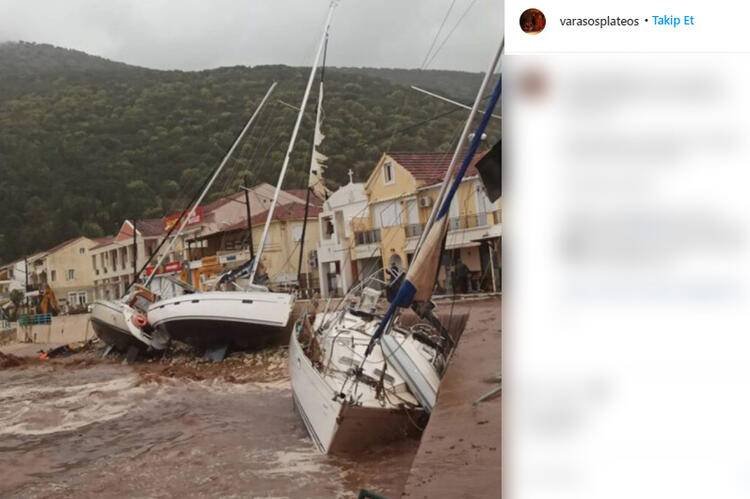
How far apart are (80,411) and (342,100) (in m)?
67.3

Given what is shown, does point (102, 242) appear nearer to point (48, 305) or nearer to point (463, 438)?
point (48, 305)

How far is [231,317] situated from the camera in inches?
A: 942

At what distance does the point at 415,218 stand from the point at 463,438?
2784 centimetres

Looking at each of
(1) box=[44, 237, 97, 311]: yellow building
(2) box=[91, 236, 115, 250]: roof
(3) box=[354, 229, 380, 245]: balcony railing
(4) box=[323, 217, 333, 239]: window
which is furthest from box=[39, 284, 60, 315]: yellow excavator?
(3) box=[354, 229, 380, 245]: balcony railing

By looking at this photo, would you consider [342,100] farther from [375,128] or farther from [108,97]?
[108,97]

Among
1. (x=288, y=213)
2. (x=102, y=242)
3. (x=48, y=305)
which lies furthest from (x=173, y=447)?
(x=102, y=242)

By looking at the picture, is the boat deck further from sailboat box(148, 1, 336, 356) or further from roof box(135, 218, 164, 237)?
roof box(135, 218, 164, 237)

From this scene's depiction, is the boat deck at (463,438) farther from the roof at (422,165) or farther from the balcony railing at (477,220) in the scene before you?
the roof at (422,165)

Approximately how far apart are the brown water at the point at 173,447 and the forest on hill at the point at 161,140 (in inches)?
1481

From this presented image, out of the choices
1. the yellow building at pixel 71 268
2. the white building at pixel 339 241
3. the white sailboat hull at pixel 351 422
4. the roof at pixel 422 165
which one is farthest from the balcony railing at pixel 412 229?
the yellow building at pixel 71 268

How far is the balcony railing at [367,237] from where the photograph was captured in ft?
122

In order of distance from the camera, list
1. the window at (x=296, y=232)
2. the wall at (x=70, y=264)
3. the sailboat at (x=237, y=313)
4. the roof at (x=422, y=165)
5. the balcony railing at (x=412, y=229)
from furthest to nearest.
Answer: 1. the wall at (x=70, y=264)
2. the window at (x=296, y=232)
3. the roof at (x=422, y=165)
4. the balcony railing at (x=412, y=229)
5. the sailboat at (x=237, y=313)

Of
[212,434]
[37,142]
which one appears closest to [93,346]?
[212,434]

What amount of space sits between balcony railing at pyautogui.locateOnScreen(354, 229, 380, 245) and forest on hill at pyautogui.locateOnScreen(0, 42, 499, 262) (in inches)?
705
